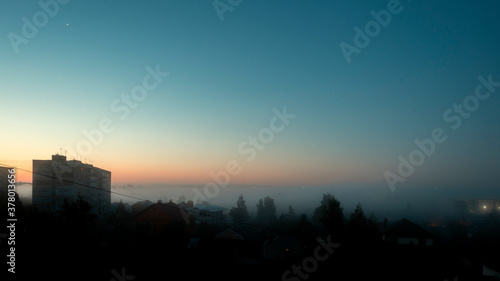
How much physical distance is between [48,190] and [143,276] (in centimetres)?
3996

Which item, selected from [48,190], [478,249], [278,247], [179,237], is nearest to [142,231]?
[179,237]

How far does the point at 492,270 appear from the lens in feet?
61.7

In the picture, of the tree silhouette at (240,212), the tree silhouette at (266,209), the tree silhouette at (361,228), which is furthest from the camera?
the tree silhouette at (266,209)

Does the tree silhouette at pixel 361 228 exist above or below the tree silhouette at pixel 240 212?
above

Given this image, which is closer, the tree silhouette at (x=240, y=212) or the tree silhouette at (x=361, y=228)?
the tree silhouette at (x=361, y=228)

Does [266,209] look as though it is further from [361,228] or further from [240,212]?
[361,228]

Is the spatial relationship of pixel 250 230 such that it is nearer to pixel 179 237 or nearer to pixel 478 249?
pixel 179 237

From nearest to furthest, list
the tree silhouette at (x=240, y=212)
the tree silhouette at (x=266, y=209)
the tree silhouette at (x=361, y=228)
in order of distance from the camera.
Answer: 1. the tree silhouette at (x=361, y=228)
2. the tree silhouette at (x=240, y=212)
3. the tree silhouette at (x=266, y=209)

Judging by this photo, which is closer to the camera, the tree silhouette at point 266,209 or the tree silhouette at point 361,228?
the tree silhouette at point 361,228

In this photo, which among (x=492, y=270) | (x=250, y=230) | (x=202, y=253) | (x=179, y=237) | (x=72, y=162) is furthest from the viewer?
(x=72, y=162)

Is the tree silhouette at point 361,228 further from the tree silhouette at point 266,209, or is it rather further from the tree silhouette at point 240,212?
the tree silhouette at point 266,209

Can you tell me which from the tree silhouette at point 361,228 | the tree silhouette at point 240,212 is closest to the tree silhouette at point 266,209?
the tree silhouette at point 240,212

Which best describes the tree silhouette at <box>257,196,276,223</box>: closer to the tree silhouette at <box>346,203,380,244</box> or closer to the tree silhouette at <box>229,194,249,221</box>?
the tree silhouette at <box>229,194,249,221</box>

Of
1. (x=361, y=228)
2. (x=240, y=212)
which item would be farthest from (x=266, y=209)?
(x=361, y=228)
